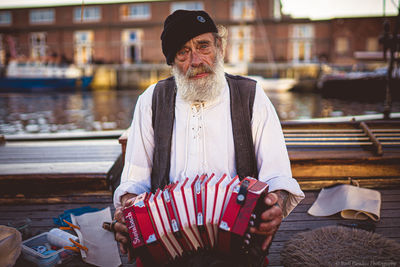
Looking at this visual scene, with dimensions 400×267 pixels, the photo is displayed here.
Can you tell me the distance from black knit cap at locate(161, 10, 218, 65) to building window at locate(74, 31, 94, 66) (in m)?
31.1

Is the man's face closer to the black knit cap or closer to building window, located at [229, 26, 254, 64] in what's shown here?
the black knit cap

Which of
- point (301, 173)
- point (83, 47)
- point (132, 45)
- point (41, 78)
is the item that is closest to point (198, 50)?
point (301, 173)

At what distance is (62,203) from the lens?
325 cm

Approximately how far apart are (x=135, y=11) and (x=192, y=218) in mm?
30777

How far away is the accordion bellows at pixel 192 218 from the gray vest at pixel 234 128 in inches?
12.4

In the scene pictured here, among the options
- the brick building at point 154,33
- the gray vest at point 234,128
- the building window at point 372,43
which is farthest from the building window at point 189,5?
the gray vest at point 234,128

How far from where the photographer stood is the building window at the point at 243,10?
27500mm

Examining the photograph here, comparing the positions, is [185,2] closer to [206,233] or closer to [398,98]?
[398,98]

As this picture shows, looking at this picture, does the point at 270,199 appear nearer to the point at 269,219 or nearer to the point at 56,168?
the point at 269,219

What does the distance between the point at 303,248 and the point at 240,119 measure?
111 cm

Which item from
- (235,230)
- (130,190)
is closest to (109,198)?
(130,190)

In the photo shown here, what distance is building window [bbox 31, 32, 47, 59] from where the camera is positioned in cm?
3033

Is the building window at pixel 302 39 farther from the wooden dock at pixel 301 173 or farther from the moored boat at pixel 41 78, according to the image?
the wooden dock at pixel 301 173

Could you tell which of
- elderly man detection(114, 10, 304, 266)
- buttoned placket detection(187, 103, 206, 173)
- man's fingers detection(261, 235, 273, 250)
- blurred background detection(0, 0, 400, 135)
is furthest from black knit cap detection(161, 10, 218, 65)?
blurred background detection(0, 0, 400, 135)
